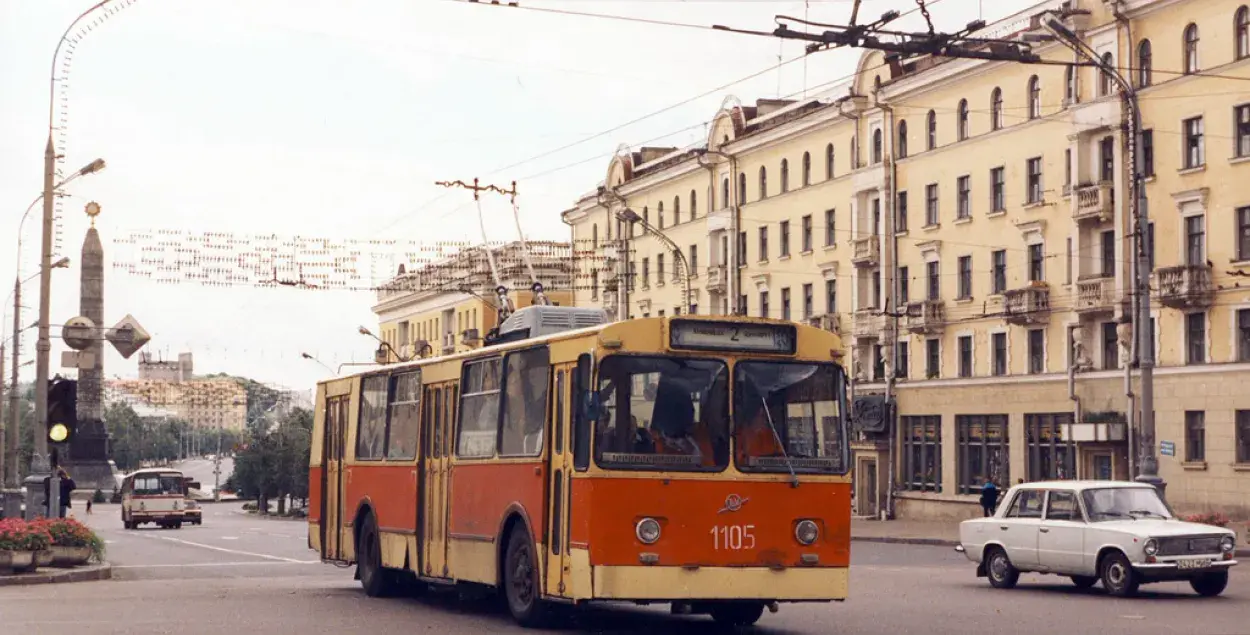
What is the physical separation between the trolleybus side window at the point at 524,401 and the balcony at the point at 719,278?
56.8 meters

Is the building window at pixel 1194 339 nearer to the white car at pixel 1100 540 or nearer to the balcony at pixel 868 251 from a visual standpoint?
the balcony at pixel 868 251

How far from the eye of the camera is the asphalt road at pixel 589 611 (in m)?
17.6

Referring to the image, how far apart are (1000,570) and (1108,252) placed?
1134 inches

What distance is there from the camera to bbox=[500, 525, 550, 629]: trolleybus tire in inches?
672

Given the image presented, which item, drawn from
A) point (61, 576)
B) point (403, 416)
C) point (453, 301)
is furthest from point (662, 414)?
point (453, 301)

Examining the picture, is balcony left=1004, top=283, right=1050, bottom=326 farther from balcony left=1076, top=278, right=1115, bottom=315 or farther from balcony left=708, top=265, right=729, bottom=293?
balcony left=708, top=265, right=729, bottom=293

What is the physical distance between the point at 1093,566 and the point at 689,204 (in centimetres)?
5586

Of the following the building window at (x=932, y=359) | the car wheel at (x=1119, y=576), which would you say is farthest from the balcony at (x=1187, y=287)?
the car wheel at (x=1119, y=576)

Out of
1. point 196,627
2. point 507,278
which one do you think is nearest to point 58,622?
point 196,627

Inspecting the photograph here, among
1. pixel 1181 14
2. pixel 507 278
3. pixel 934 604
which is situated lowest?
pixel 934 604

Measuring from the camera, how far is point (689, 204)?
78.4m

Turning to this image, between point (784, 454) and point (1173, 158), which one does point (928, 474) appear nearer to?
point (1173, 158)

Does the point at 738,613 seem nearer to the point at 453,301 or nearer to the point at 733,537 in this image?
the point at 733,537

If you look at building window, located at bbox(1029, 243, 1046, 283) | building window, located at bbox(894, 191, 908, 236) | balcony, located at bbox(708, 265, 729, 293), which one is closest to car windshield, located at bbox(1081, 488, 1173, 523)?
building window, located at bbox(1029, 243, 1046, 283)
